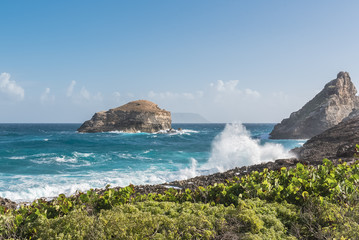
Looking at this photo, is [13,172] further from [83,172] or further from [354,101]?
[354,101]

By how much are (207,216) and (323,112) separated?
56554mm

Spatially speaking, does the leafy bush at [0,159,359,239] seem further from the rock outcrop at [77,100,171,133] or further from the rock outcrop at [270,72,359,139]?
the rock outcrop at [77,100,171,133]

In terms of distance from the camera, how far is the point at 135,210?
3.61 metres

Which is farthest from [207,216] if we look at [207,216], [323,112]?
[323,112]

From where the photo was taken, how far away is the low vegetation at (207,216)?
3.06 meters

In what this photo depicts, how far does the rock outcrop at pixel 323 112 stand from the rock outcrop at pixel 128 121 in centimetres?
4261

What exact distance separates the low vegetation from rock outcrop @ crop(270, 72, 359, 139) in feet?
171

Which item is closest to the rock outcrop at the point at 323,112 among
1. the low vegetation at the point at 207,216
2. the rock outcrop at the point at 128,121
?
the rock outcrop at the point at 128,121

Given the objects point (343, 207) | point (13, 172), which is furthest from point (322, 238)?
point (13, 172)

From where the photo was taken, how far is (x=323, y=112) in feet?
170

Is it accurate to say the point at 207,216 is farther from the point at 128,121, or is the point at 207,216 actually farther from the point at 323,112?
the point at 128,121

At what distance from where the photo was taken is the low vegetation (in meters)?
3.06

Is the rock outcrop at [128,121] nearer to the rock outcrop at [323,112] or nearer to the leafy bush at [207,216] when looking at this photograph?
the rock outcrop at [323,112]

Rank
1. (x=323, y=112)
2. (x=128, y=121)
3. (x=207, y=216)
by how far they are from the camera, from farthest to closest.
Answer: (x=128, y=121) < (x=323, y=112) < (x=207, y=216)
